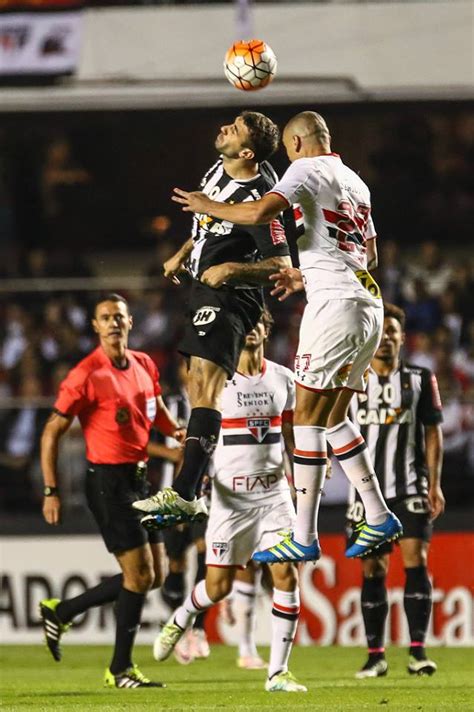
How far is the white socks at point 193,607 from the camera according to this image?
10.2 metres

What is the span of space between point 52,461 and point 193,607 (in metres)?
1.30

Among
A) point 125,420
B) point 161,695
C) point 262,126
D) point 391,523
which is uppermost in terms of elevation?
point 262,126

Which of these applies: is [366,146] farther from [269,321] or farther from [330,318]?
[330,318]

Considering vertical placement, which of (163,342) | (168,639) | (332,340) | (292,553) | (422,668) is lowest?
(422,668)

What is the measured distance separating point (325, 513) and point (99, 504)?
158 inches

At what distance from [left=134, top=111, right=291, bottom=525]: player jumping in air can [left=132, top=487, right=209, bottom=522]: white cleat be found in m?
0.04

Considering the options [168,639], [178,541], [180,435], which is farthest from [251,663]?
[180,435]

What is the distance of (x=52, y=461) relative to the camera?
9.90 metres

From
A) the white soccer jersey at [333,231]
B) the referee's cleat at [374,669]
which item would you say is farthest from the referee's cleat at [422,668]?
the white soccer jersey at [333,231]

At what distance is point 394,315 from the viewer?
10.6m

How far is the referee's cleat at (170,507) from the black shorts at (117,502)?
1.57 metres

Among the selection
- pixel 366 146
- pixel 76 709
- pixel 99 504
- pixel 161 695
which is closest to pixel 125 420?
pixel 99 504

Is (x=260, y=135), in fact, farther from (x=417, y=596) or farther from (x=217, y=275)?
(x=417, y=596)

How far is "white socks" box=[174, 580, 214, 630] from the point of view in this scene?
1016 centimetres
